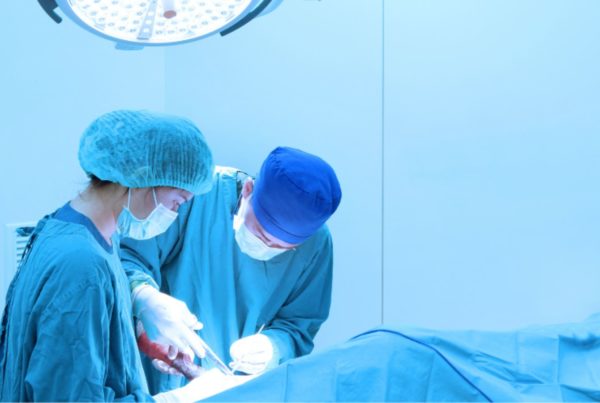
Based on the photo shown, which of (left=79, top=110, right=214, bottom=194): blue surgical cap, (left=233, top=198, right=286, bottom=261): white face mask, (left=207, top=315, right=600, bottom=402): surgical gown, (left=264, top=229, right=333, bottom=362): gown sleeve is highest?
(left=79, top=110, right=214, bottom=194): blue surgical cap

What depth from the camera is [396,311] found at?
1.91m

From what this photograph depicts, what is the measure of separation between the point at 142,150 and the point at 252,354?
71cm

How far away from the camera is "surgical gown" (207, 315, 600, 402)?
0.99 meters

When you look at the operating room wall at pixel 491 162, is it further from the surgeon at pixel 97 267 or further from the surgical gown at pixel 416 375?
the surgeon at pixel 97 267

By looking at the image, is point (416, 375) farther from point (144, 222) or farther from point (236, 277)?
point (236, 277)

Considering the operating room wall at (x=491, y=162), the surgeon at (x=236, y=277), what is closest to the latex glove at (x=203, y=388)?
the surgeon at (x=236, y=277)

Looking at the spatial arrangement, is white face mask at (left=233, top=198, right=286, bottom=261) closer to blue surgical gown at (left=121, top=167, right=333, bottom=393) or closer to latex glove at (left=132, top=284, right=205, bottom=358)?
blue surgical gown at (left=121, top=167, right=333, bottom=393)

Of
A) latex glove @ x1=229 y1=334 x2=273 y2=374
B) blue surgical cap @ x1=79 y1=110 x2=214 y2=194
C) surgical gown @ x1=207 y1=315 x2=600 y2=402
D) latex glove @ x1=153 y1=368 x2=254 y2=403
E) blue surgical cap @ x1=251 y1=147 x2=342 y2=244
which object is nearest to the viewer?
surgical gown @ x1=207 y1=315 x2=600 y2=402

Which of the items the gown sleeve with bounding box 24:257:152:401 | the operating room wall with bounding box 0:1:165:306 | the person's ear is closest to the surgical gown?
the gown sleeve with bounding box 24:257:152:401

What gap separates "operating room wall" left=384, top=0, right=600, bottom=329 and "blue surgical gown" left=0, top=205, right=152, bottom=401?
3.40ft

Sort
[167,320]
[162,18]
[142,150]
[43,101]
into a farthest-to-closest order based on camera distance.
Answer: [43,101]
[167,320]
[142,150]
[162,18]

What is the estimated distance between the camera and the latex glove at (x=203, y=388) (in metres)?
1.35

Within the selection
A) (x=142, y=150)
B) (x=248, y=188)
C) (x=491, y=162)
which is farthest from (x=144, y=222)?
(x=491, y=162)

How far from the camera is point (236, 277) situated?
177 centimetres
